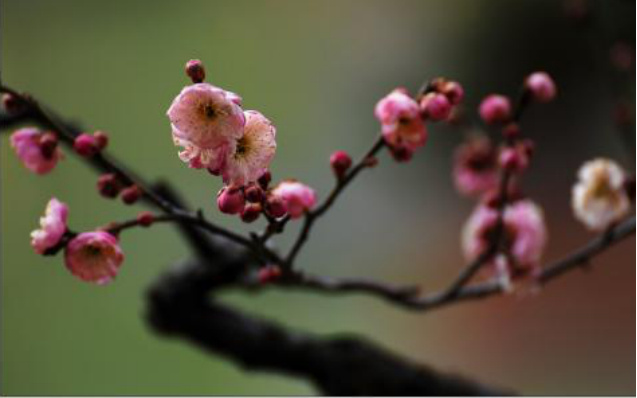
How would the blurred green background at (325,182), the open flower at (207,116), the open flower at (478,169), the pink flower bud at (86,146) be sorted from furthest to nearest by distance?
the blurred green background at (325,182) < the open flower at (478,169) < the pink flower bud at (86,146) < the open flower at (207,116)

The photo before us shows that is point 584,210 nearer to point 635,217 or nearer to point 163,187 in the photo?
point 635,217

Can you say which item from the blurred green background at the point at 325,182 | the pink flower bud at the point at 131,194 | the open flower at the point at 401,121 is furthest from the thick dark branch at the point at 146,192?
the blurred green background at the point at 325,182

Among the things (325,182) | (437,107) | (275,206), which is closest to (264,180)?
(275,206)

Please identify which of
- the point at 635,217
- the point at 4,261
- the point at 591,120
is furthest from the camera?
the point at 591,120

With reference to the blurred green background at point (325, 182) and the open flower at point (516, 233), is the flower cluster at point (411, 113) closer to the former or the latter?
the open flower at point (516, 233)

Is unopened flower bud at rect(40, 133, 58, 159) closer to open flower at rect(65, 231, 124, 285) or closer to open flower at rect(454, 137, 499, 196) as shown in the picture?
open flower at rect(65, 231, 124, 285)

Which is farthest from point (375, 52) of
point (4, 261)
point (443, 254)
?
point (4, 261)
